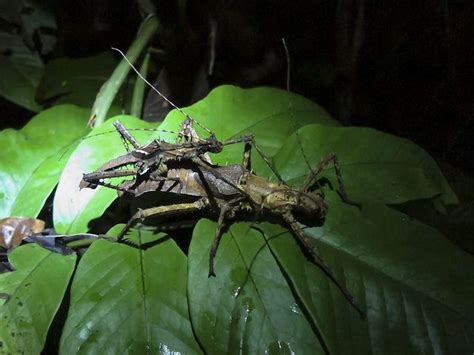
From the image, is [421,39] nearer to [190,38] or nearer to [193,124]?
[190,38]

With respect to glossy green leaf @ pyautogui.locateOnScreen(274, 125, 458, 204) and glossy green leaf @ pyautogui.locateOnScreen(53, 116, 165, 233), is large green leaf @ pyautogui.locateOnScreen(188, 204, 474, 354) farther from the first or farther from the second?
glossy green leaf @ pyautogui.locateOnScreen(53, 116, 165, 233)

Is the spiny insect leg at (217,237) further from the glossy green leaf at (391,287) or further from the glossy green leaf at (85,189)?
the glossy green leaf at (85,189)

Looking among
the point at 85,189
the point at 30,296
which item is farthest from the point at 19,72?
the point at 30,296

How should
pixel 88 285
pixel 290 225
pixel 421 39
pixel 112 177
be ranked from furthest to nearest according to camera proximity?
pixel 421 39, pixel 112 177, pixel 290 225, pixel 88 285

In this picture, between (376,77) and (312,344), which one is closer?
(312,344)

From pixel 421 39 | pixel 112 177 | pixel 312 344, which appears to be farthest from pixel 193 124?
pixel 421 39

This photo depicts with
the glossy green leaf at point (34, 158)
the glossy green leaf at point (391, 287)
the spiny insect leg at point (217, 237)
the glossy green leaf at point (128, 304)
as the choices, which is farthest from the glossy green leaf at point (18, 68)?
the glossy green leaf at point (391, 287)
